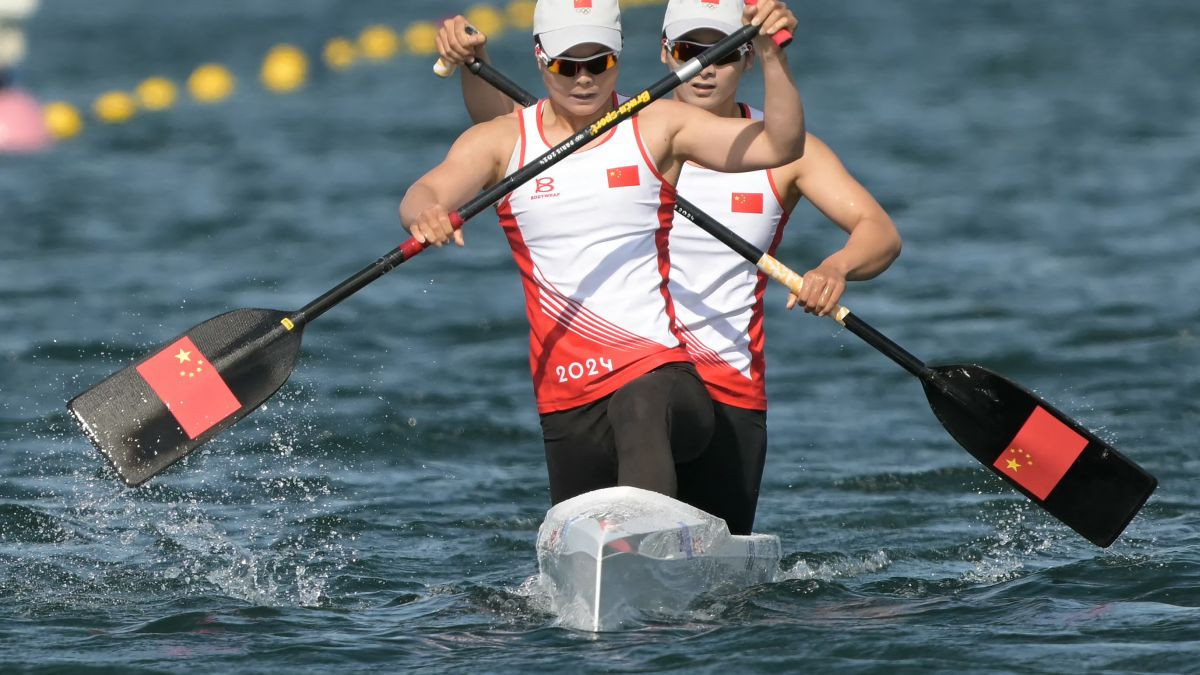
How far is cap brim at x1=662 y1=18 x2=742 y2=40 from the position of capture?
6016 millimetres

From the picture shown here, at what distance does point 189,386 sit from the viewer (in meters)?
6.05

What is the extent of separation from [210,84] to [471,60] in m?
15.1

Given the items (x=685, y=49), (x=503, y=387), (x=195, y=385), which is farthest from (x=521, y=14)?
(x=195, y=385)

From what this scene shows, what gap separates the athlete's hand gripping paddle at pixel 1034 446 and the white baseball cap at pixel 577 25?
80cm

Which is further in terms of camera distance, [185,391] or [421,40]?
[421,40]

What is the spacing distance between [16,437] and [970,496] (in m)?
4.39

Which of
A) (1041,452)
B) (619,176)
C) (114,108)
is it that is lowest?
(1041,452)

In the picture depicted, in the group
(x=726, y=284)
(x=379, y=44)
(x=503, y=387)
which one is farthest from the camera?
(x=379, y=44)

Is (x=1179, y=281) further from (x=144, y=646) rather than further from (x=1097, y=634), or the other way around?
(x=144, y=646)

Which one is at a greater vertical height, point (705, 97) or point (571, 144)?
point (705, 97)

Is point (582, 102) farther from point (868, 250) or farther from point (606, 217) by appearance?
point (868, 250)

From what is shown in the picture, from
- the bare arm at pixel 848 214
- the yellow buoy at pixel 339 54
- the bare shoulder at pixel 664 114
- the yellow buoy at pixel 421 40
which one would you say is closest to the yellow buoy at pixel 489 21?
the yellow buoy at pixel 421 40

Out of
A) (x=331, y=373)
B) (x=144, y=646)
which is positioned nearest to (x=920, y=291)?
(x=331, y=373)

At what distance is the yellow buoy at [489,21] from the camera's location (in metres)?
22.1
